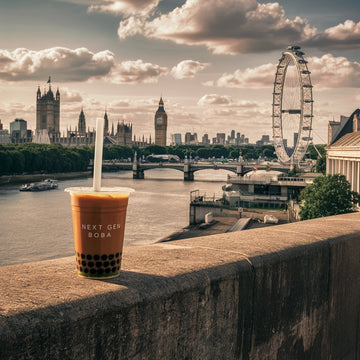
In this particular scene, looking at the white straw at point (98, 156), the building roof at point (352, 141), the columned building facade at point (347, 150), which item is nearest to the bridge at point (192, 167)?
the columned building facade at point (347, 150)

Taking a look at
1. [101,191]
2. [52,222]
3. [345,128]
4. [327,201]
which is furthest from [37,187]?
[101,191]

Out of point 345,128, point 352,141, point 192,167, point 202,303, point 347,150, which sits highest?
point 345,128

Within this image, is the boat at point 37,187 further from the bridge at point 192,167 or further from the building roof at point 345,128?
the building roof at point 345,128

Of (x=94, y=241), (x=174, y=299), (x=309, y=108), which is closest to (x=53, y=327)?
(x=94, y=241)

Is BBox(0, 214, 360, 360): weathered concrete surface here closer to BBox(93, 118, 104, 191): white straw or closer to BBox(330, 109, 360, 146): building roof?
BBox(93, 118, 104, 191): white straw

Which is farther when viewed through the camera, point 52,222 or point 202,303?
point 52,222

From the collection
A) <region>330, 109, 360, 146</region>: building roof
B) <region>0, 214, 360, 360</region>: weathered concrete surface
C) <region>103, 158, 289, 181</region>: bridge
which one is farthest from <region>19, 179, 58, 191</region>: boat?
<region>0, 214, 360, 360</region>: weathered concrete surface

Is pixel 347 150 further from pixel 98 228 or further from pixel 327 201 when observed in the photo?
pixel 98 228

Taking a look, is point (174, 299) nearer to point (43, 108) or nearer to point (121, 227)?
point (121, 227)
